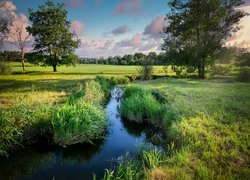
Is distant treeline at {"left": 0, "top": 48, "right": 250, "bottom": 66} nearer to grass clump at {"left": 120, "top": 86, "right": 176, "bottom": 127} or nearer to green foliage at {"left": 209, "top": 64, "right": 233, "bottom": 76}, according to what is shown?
green foliage at {"left": 209, "top": 64, "right": 233, "bottom": 76}

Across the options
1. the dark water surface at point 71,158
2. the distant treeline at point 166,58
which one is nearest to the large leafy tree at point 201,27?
the distant treeline at point 166,58

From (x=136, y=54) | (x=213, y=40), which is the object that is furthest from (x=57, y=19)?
(x=136, y=54)

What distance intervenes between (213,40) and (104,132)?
25.5 metres

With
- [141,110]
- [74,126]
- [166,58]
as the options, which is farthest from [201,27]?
[74,126]

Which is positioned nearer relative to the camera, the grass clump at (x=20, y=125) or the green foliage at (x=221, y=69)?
the grass clump at (x=20, y=125)

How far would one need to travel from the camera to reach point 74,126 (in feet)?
27.8

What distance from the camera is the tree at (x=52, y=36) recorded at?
1734 inches

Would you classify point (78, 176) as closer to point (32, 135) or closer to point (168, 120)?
point (32, 135)

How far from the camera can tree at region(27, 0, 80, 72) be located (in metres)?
44.1

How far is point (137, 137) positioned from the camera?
9758 mm

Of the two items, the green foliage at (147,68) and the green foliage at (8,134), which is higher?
the green foliage at (147,68)

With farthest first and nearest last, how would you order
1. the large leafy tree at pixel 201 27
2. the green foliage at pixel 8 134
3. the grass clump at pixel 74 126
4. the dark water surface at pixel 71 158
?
the large leafy tree at pixel 201 27, the grass clump at pixel 74 126, the green foliage at pixel 8 134, the dark water surface at pixel 71 158

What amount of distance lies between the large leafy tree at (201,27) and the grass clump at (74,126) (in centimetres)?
2298

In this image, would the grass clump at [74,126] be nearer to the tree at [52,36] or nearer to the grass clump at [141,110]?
the grass clump at [141,110]
